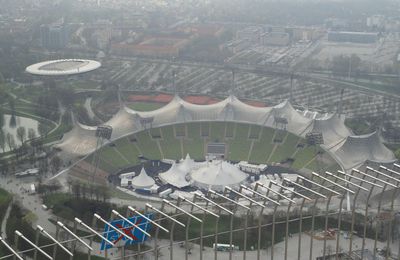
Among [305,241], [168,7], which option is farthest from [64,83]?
[168,7]

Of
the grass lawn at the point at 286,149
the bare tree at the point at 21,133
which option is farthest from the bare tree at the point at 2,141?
the grass lawn at the point at 286,149

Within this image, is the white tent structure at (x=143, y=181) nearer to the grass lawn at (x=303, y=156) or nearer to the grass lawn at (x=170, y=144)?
the grass lawn at (x=170, y=144)

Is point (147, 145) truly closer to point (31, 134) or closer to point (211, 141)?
point (211, 141)

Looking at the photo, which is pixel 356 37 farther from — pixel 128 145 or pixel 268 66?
pixel 128 145

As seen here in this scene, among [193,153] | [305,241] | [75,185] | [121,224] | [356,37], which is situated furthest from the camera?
[356,37]

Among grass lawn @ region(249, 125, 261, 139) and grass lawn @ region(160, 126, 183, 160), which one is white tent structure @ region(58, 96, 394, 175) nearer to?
grass lawn @ region(249, 125, 261, 139)
